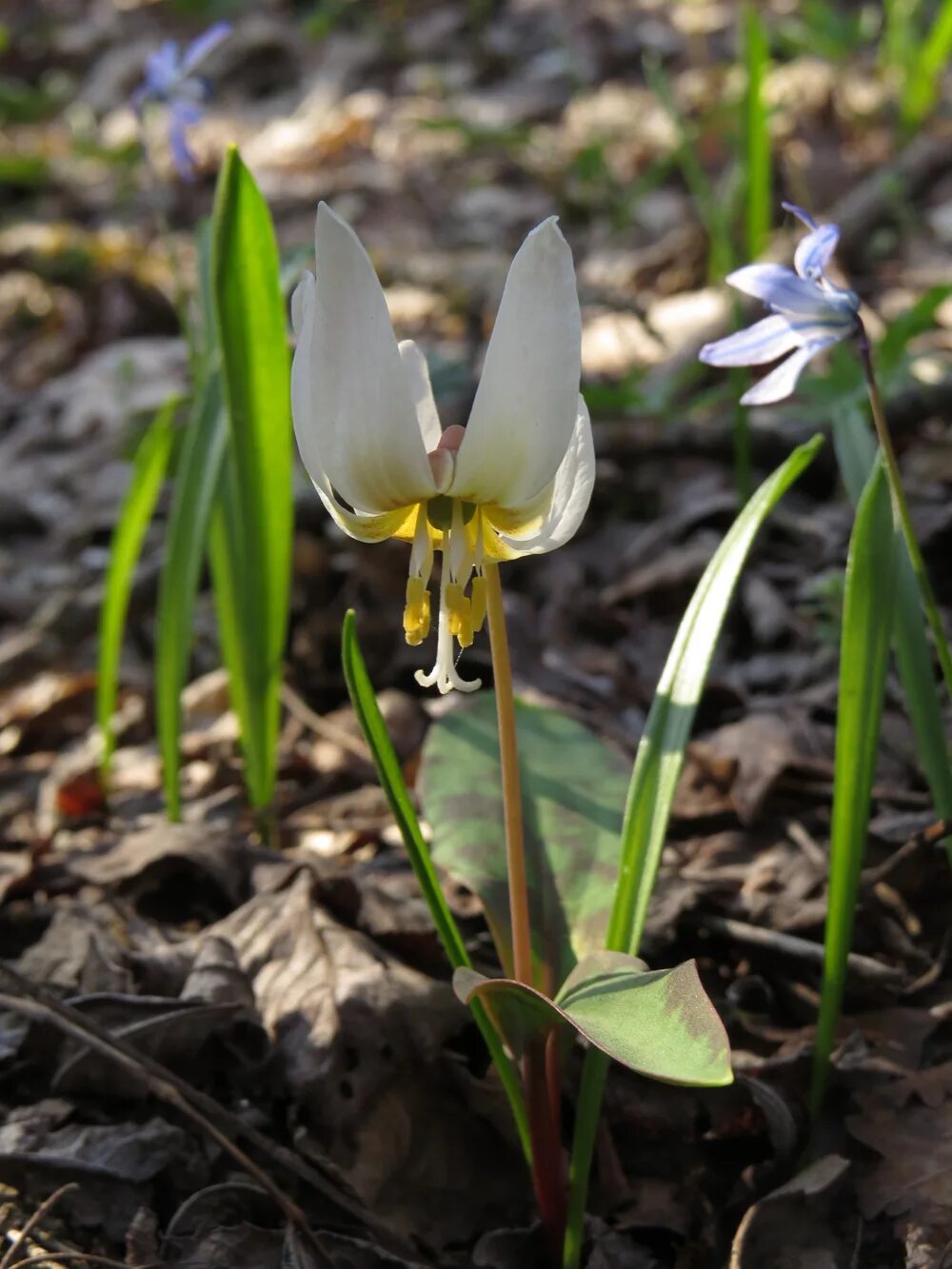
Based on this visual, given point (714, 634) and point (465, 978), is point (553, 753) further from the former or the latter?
point (465, 978)

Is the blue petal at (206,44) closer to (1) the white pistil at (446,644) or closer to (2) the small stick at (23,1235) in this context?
(1) the white pistil at (446,644)

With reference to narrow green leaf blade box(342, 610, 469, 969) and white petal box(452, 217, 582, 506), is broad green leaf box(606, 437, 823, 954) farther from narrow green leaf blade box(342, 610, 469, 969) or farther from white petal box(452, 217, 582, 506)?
white petal box(452, 217, 582, 506)

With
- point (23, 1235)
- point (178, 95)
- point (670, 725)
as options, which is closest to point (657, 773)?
point (670, 725)

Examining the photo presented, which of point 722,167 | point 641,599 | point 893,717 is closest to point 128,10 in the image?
point 722,167

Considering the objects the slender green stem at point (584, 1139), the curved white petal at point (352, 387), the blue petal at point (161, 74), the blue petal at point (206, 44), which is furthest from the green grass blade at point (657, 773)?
the blue petal at point (161, 74)

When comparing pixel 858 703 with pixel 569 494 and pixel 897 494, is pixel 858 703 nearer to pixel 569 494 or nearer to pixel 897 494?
pixel 897 494

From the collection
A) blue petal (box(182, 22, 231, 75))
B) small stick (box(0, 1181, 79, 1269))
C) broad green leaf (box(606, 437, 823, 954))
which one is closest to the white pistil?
broad green leaf (box(606, 437, 823, 954))
